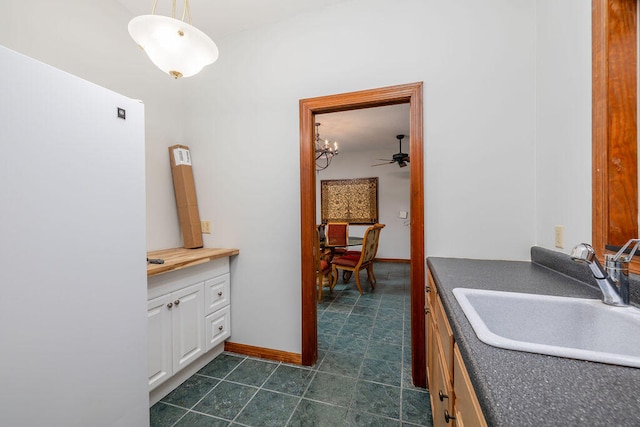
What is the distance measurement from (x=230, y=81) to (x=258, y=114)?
1.37 feet

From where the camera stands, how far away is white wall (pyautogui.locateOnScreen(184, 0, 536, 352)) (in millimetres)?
1558

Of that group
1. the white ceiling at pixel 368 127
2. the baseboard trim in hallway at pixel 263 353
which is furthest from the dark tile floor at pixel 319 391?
the white ceiling at pixel 368 127

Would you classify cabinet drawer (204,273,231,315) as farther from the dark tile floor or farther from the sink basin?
the sink basin

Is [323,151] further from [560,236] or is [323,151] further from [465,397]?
[465,397]

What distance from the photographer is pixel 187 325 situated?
1735 millimetres

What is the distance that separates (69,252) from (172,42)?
0.94 m

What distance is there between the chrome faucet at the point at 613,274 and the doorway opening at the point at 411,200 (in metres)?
0.89

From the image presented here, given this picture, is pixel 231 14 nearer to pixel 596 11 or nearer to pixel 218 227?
pixel 218 227

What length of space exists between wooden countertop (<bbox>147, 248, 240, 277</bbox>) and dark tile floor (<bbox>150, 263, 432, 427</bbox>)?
830 millimetres

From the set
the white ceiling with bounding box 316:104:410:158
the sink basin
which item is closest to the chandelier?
the white ceiling with bounding box 316:104:410:158

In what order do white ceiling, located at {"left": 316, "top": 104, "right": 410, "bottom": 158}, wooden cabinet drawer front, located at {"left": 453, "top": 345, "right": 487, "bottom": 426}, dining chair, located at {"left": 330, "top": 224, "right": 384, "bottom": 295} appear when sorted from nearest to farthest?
wooden cabinet drawer front, located at {"left": 453, "top": 345, "right": 487, "bottom": 426}, dining chair, located at {"left": 330, "top": 224, "right": 384, "bottom": 295}, white ceiling, located at {"left": 316, "top": 104, "right": 410, "bottom": 158}

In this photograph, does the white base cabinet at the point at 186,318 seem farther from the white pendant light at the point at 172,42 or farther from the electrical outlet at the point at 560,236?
the electrical outlet at the point at 560,236

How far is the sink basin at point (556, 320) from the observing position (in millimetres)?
731

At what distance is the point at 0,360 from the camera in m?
0.76
